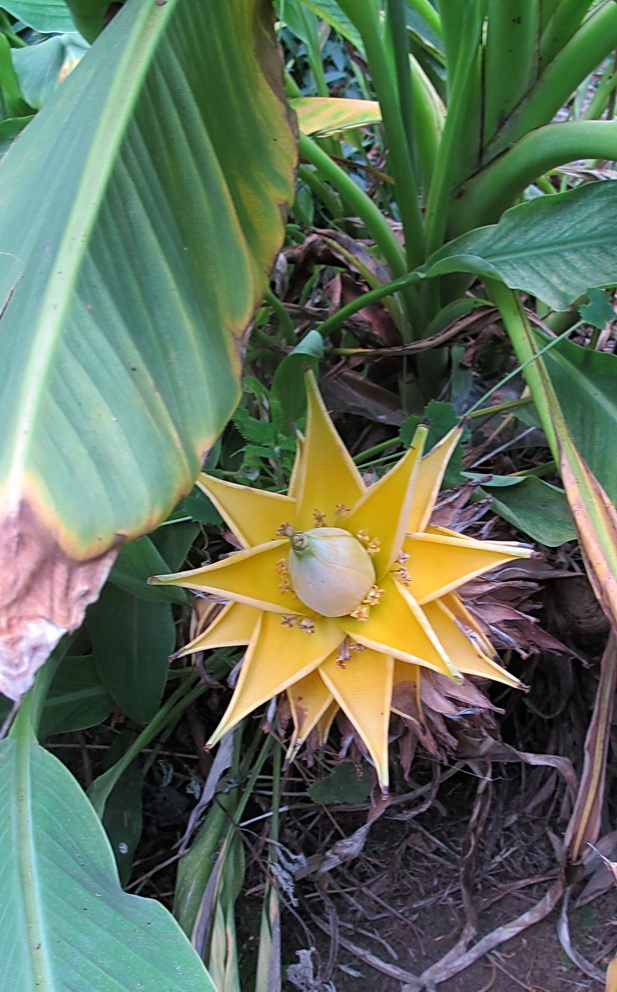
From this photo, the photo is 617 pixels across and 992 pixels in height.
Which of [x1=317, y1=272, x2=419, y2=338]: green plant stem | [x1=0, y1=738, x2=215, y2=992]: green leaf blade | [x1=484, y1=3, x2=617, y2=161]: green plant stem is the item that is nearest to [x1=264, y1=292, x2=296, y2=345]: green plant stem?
[x1=317, y1=272, x2=419, y2=338]: green plant stem

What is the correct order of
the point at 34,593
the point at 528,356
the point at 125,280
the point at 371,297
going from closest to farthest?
the point at 34,593 → the point at 125,280 → the point at 528,356 → the point at 371,297

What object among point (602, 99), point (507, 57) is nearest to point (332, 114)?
point (507, 57)

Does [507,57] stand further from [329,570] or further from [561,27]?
[329,570]

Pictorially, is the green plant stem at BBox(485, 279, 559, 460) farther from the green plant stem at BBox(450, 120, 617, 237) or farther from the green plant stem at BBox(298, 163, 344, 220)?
the green plant stem at BBox(298, 163, 344, 220)

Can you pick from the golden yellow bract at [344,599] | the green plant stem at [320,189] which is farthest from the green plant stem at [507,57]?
the golden yellow bract at [344,599]

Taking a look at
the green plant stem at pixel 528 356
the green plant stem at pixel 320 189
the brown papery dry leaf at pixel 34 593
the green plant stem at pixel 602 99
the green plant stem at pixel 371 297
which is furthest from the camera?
the green plant stem at pixel 602 99

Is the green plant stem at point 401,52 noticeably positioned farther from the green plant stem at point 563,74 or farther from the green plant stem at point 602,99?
the green plant stem at point 602,99
